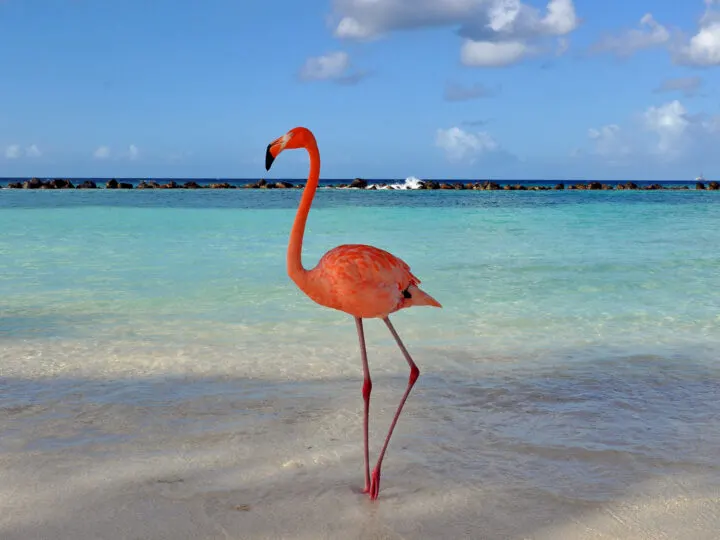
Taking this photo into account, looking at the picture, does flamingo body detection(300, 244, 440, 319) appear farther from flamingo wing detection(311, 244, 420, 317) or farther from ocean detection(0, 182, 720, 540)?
ocean detection(0, 182, 720, 540)

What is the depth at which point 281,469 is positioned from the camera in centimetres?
402

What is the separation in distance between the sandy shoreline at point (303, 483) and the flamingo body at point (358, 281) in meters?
0.98

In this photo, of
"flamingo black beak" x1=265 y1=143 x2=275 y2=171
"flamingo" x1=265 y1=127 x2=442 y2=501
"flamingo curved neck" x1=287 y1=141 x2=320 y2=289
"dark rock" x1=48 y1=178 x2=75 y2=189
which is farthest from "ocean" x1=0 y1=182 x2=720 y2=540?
"dark rock" x1=48 y1=178 x2=75 y2=189

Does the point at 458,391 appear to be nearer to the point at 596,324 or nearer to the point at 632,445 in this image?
the point at 632,445

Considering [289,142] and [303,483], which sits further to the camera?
[303,483]

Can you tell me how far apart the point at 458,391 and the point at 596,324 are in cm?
296

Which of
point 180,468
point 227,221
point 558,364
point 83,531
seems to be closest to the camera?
point 83,531

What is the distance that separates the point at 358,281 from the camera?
3439 mm

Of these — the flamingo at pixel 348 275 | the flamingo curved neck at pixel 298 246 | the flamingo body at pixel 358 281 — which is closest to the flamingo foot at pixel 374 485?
the flamingo at pixel 348 275

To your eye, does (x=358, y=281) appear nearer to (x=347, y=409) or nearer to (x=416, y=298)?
(x=416, y=298)

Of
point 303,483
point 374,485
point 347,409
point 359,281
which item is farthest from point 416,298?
point 347,409

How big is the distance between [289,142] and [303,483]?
1.74 m

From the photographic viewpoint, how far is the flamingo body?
11.3ft

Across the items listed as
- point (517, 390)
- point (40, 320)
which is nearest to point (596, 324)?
point (517, 390)
